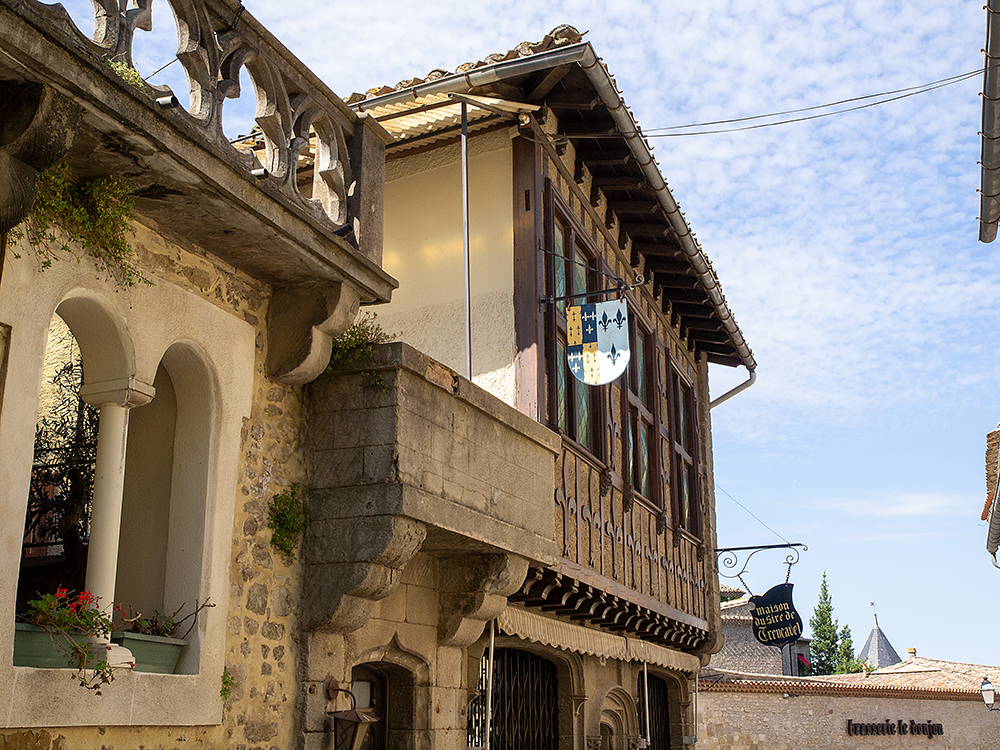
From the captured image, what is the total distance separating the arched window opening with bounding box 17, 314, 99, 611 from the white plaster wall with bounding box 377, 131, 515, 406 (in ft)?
9.05

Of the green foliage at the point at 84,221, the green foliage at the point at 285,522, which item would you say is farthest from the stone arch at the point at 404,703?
the green foliage at the point at 84,221

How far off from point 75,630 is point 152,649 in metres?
0.52

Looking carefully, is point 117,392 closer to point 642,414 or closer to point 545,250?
point 545,250

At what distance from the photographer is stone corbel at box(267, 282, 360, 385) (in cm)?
563

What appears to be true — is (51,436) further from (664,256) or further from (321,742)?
(664,256)

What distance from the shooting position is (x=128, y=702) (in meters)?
4.47

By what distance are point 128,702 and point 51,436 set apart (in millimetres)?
2344

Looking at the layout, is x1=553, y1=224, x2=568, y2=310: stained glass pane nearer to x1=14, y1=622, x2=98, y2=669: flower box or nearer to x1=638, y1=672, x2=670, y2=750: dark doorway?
x1=14, y1=622, x2=98, y2=669: flower box

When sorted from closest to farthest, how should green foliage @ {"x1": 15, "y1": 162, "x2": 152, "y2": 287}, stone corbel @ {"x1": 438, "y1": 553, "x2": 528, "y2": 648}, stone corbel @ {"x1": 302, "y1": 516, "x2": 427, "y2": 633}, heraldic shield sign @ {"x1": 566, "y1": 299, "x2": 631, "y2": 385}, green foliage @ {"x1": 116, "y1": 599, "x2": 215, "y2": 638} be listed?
1. green foliage @ {"x1": 15, "y1": 162, "x2": 152, "y2": 287}
2. green foliage @ {"x1": 116, "y1": 599, "x2": 215, "y2": 638}
3. stone corbel @ {"x1": 302, "y1": 516, "x2": 427, "y2": 633}
4. stone corbel @ {"x1": 438, "y1": 553, "x2": 528, "y2": 648}
5. heraldic shield sign @ {"x1": 566, "y1": 299, "x2": 631, "y2": 385}

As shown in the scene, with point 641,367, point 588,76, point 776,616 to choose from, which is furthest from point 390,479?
point 776,616

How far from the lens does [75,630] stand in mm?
4320

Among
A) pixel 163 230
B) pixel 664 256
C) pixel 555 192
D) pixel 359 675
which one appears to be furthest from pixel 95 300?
pixel 664 256

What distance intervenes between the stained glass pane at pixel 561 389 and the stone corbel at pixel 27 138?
4.75m

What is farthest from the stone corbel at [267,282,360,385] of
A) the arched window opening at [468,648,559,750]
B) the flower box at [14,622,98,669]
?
the arched window opening at [468,648,559,750]
